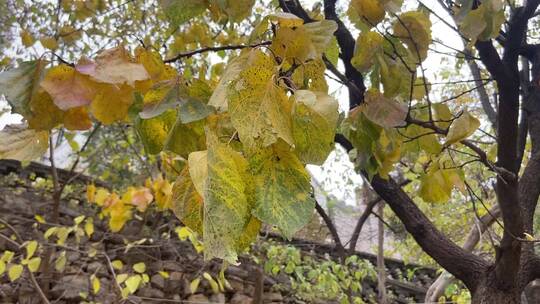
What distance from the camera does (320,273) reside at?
266 centimetres

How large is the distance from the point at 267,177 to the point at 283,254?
2.45m

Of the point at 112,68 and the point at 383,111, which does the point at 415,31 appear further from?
the point at 112,68

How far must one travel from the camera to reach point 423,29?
0.81m

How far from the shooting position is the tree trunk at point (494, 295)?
4.28ft

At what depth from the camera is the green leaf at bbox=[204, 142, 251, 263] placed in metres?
0.35

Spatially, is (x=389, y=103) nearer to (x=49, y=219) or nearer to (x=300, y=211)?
(x=300, y=211)

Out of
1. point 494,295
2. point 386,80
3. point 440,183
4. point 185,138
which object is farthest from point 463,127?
point 494,295

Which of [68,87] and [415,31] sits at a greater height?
[415,31]

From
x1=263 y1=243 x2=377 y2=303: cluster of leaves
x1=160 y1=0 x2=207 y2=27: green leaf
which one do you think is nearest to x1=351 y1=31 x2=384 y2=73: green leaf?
x1=160 y1=0 x2=207 y2=27: green leaf

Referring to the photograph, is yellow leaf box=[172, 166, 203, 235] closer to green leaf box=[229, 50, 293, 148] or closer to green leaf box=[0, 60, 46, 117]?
green leaf box=[229, 50, 293, 148]

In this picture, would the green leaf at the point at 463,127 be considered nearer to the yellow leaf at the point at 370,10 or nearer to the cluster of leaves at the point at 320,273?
the yellow leaf at the point at 370,10

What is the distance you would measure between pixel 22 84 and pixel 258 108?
24cm

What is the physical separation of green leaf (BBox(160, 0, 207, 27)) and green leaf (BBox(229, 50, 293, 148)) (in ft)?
0.66

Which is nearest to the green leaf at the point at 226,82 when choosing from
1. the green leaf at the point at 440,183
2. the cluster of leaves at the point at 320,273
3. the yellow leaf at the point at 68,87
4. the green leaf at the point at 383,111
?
the yellow leaf at the point at 68,87
